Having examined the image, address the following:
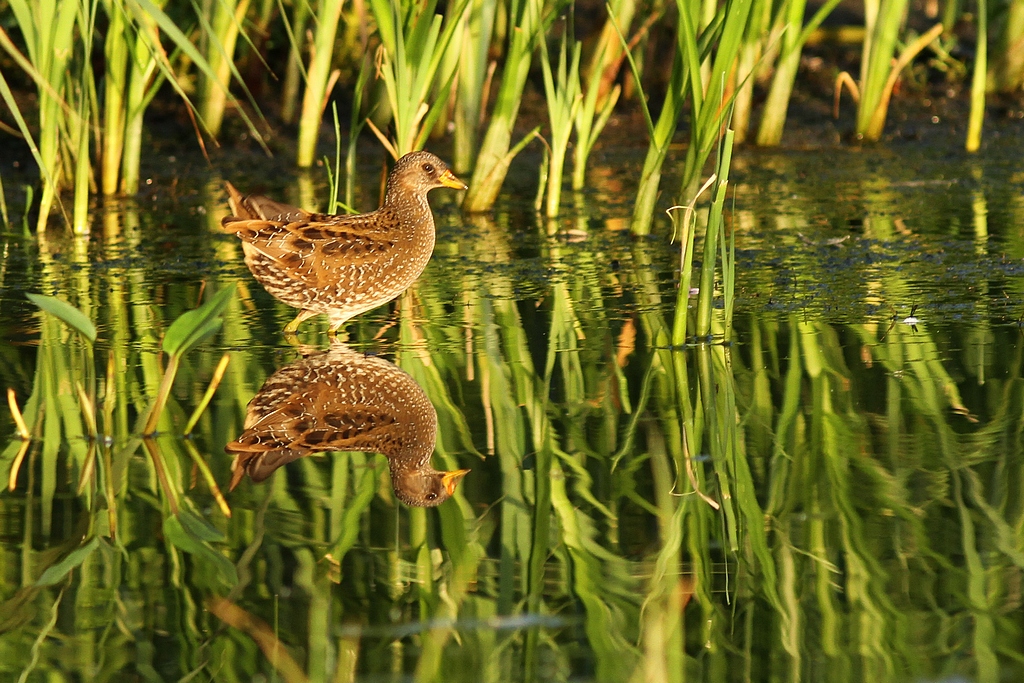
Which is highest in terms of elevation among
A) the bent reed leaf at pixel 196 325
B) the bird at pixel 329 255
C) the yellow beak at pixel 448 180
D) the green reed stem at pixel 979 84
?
the green reed stem at pixel 979 84

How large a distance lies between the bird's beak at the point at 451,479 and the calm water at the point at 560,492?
1.0 inches

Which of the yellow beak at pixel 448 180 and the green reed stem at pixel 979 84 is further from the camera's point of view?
the green reed stem at pixel 979 84

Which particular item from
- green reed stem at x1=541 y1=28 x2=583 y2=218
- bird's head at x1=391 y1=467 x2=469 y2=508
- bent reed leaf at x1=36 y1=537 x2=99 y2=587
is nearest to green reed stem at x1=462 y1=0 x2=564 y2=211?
green reed stem at x1=541 y1=28 x2=583 y2=218

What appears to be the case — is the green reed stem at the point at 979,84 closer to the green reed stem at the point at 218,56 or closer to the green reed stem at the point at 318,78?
the green reed stem at the point at 318,78

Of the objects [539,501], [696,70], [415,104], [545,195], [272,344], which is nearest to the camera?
[539,501]

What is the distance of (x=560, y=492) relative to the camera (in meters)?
3.69

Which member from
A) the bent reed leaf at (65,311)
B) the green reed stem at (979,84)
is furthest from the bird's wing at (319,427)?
the green reed stem at (979,84)

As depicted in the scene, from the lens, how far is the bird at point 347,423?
150 inches

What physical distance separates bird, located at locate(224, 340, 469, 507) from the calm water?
0.05 metres

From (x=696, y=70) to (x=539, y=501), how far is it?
2617 millimetres

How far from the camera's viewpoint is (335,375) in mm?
4816

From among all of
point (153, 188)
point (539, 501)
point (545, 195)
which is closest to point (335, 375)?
point (539, 501)

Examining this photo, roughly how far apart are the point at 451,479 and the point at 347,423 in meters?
0.61

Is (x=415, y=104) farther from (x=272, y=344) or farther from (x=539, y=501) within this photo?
(x=539, y=501)
